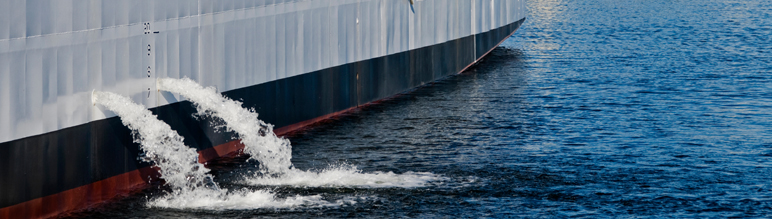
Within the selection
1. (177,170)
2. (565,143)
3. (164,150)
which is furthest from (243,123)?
(565,143)

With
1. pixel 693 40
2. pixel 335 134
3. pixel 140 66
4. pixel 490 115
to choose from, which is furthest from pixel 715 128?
pixel 693 40

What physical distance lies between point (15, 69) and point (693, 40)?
155 ft

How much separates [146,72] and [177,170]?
5.86 ft

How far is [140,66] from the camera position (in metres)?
18.7

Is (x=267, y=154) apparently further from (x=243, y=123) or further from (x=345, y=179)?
(x=345, y=179)

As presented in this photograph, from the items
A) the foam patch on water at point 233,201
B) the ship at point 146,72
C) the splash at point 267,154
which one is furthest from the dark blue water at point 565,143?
the ship at point 146,72

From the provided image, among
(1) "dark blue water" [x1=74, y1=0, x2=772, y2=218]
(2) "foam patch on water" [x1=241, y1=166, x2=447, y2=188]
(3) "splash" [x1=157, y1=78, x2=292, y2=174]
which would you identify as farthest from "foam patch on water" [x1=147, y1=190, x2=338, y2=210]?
(3) "splash" [x1=157, y1=78, x2=292, y2=174]

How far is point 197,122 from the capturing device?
820 inches

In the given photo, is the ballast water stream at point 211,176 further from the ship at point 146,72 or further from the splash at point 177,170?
the ship at point 146,72

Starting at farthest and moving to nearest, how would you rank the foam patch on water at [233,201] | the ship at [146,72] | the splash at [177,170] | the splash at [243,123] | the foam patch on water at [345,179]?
the splash at [243,123] → the foam patch on water at [345,179] → the splash at [177,170] → the foam patch on water at [233,201] → the ship at [146,72]

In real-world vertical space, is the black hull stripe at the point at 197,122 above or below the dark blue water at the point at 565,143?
above

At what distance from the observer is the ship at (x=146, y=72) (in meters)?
15.7

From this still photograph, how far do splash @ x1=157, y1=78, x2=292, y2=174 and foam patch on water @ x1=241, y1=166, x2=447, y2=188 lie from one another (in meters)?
0.46

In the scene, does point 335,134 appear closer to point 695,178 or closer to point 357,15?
point 357,15
